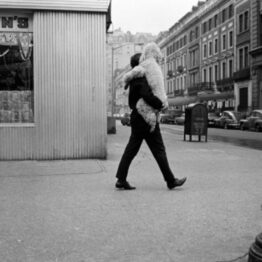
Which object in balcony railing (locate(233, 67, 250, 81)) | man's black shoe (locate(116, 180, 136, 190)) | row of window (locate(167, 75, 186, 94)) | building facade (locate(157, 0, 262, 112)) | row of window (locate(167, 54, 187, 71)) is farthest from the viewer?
row of window (locate(167, 75, 186, 94))

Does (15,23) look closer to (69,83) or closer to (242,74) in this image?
(69,83)

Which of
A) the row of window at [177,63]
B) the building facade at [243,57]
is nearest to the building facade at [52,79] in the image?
the building facade at [243,57]

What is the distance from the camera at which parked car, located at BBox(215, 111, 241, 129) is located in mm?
35159

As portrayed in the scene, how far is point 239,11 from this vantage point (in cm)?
5122

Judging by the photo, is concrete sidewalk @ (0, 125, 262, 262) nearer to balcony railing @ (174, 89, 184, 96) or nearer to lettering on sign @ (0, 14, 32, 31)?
lettering on sign @ (0, 14, 32, 31)

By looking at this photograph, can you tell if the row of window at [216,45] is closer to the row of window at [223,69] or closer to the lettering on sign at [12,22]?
the row of window at [223,69]

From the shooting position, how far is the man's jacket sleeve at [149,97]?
6.39 metres

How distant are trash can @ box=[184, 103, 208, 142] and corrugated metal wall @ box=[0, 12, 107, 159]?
8.12 meters

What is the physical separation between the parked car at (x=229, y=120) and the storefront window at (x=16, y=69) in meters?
26.8

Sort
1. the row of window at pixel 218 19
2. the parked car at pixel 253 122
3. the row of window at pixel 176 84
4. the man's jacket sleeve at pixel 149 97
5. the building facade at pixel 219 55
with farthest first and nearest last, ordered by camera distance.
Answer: the row of window at pixel 176 84 < the row of window at pixel 218 19 < the building facade at pixel 219 55 < the parked car at pixel 253 122 < the man's jacket sleeve at pixel 149 97

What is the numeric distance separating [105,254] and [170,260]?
0.52 m

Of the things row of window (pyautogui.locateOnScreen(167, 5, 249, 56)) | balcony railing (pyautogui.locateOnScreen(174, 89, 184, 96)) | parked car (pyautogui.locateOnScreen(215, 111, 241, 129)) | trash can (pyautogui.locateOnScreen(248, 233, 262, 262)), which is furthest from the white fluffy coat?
balcony railing (pyautogui.locateOnScreen(174, 89, 184, 96))

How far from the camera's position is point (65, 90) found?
9508 millimetres

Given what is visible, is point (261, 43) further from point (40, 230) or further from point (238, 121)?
point (40, 230)
